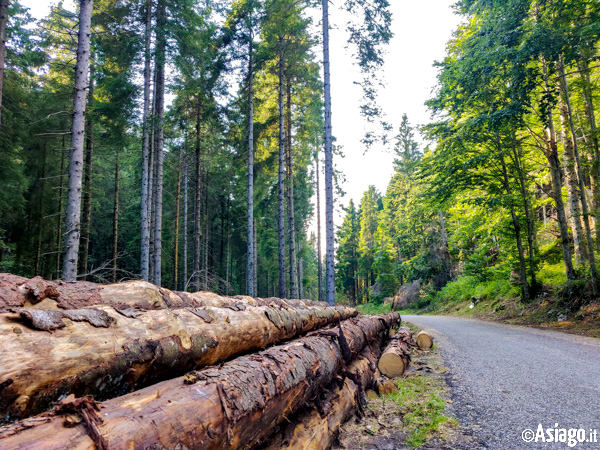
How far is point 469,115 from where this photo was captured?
12.8 meters

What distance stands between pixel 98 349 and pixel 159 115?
42.3 feet

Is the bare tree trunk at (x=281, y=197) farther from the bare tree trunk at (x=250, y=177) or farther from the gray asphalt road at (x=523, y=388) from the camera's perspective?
the gray asphalt road at (x=523, y=388)

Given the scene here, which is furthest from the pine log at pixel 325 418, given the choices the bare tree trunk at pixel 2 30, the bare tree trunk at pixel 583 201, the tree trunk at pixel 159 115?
the bare tree trunk at pixel 2 30

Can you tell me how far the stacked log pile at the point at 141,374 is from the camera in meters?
1.68

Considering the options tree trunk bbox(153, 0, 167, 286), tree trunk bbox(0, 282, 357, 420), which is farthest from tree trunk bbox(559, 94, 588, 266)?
tree trunk bbox(153, 0, 167, 286)

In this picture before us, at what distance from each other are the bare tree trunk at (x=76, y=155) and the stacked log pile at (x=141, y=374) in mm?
5439

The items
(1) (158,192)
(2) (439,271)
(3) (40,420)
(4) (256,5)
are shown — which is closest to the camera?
(3) (40,420)

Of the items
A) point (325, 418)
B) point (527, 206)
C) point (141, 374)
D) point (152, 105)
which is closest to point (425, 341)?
point (325, 418)

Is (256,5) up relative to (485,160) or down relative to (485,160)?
up

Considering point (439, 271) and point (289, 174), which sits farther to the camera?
point (439, 271)

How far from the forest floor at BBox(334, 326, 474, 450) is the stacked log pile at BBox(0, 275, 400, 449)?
0.88ft

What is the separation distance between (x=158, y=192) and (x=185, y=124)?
719 centimetres

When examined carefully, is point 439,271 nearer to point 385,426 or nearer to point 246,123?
point 246,123

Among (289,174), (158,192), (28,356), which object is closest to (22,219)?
(158,192)
